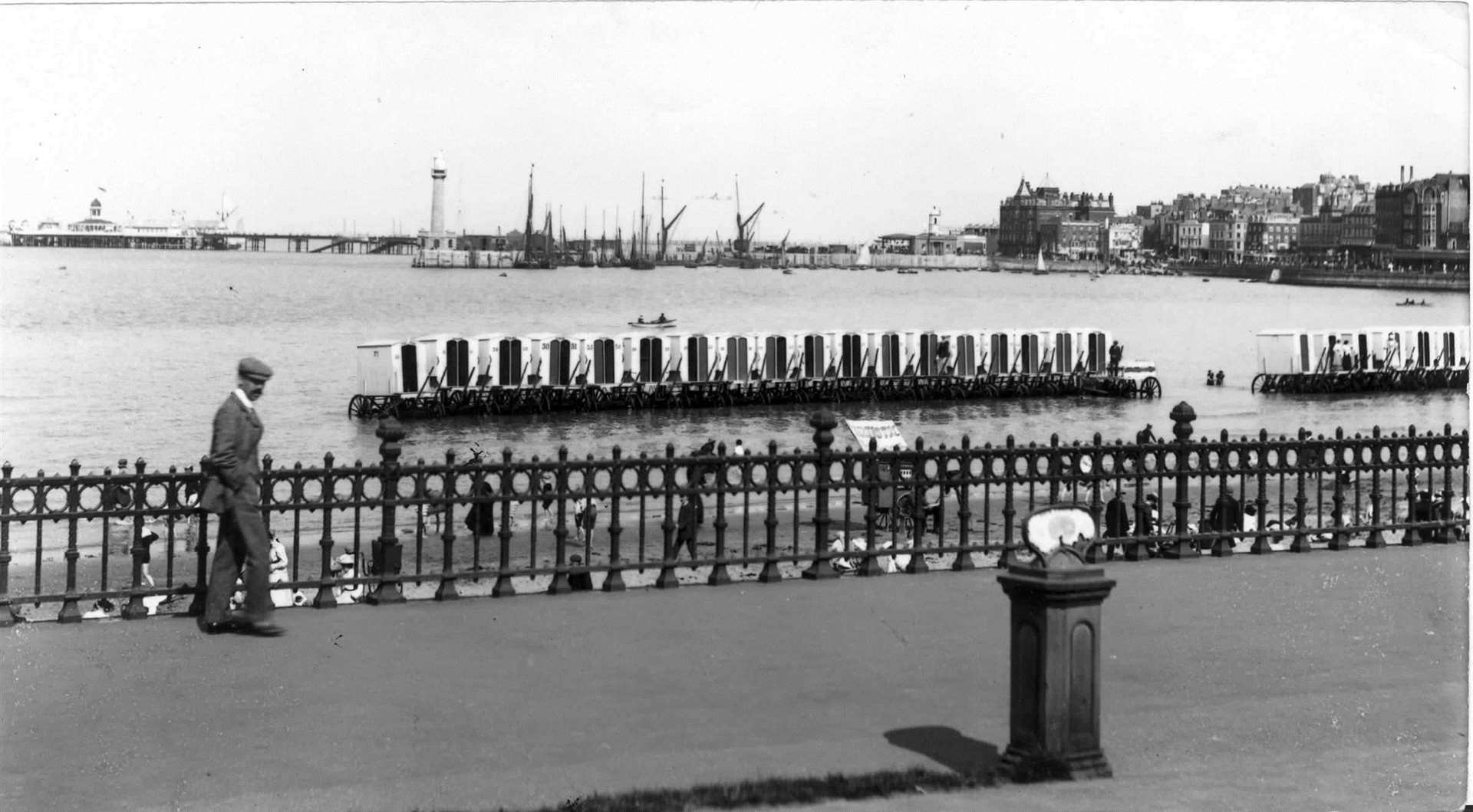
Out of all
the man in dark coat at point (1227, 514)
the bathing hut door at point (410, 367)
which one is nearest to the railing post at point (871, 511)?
the man in dark coat at point (1227, 514)

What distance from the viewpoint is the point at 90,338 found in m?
103

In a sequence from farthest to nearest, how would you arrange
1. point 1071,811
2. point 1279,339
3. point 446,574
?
point 1279,339
point 446,574
point 1071,811

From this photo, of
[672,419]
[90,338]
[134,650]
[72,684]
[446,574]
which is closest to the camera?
[72,684]

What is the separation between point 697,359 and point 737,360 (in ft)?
6.15

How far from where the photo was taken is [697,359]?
6712 cm

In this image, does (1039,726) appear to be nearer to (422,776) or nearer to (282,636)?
(422,776)

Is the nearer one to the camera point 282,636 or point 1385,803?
point 1385,803

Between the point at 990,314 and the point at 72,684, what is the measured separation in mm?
143074

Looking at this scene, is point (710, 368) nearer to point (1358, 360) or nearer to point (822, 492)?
point (1358, 360)

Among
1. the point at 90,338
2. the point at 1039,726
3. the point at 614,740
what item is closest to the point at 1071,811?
the point at 1039,726

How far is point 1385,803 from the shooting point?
8047 mm

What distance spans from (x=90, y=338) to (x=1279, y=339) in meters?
69.0

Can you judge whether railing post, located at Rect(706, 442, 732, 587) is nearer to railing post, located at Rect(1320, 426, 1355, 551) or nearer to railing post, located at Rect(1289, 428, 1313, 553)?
railing post, located at Rect(1289, 428, 1313, 553)

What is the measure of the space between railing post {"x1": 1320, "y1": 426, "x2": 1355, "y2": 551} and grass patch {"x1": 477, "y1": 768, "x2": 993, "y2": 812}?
7884 millimetres
